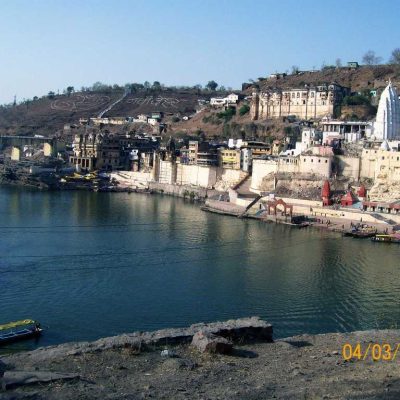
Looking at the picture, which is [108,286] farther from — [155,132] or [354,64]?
[354,64]

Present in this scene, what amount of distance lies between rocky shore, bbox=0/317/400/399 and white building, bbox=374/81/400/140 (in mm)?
14006

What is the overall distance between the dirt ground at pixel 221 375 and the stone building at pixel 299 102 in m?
20.7

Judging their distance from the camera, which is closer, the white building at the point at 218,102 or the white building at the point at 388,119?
the white building at the point at 388,119

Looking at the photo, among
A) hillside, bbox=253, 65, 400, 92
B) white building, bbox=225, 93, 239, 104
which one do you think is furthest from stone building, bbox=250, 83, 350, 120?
white building, bbox=225, 93, 239, 104

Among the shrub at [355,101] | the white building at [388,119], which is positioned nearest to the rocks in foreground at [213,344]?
the white building at [388,119]

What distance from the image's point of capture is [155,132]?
29.0 m

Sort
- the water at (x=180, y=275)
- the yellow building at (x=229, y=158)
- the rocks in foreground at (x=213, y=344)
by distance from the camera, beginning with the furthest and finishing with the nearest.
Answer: the yellow building at (x=229, y=158) < the water at (x=180, y=275) < the rocks in foreground at (x=213, y=344)

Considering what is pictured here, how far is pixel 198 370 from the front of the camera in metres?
4.02

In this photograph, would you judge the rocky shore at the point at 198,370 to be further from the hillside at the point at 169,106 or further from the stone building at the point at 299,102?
the stone building at the point at 299,102

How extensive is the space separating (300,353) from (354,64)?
27809mm

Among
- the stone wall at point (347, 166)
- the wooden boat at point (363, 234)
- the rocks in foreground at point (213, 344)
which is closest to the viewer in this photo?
the rocks in foreground at point (213, 344)

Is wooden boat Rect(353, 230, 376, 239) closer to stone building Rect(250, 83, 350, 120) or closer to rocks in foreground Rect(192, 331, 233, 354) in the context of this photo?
rocks in foreground Rect(192, 331, 233, 354)
